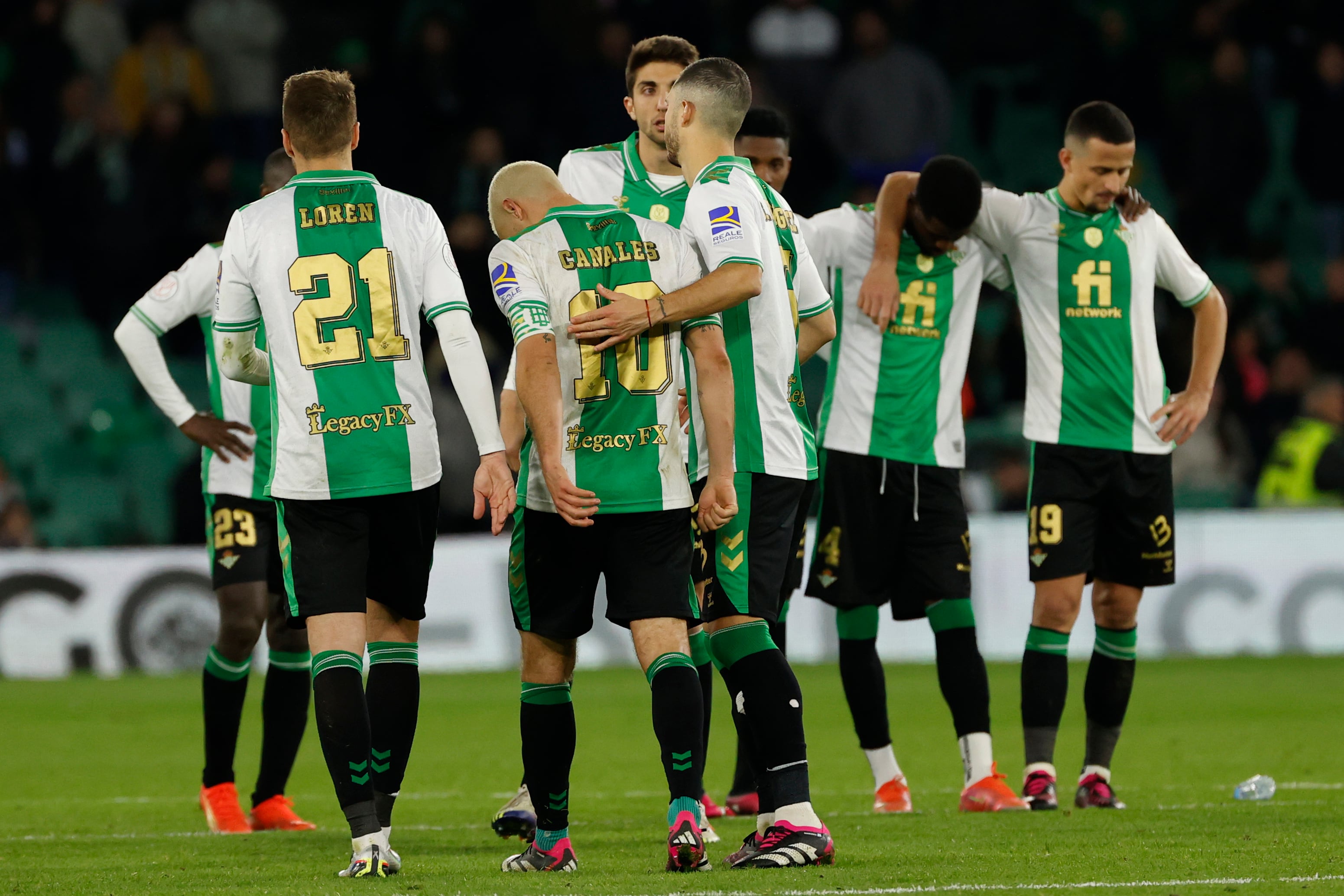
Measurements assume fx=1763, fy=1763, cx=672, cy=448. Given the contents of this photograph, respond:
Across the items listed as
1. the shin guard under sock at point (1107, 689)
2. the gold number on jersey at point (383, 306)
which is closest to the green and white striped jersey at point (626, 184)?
the gold number on jersey at point (383, 306)

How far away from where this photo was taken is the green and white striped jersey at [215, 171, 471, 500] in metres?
5.13

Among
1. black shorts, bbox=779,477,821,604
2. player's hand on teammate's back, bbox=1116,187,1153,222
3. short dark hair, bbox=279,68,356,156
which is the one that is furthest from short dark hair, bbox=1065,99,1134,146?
short dark hair, bbox=279,68,356,156

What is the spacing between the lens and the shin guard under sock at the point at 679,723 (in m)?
4.95

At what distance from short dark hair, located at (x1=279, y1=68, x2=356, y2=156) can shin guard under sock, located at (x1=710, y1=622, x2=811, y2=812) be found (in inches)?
73.5

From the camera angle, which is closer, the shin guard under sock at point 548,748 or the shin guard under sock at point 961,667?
the shin guard under sock at point 548,748

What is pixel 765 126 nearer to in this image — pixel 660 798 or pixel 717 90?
pixel 717 90

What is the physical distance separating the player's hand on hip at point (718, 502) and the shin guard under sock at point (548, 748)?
2.19 ft

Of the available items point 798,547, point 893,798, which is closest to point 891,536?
point 798,547

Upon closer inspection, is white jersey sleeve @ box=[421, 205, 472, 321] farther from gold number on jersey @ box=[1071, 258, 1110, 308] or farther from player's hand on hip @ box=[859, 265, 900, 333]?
gold number on jersey @ box=[1071, 258, 1110, 308]

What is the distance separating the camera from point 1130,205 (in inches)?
280

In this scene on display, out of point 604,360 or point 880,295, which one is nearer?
point 604,360

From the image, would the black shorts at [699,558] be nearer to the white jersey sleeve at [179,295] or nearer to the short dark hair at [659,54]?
the short dark hair at [659,54]

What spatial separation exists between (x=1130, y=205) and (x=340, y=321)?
348cm

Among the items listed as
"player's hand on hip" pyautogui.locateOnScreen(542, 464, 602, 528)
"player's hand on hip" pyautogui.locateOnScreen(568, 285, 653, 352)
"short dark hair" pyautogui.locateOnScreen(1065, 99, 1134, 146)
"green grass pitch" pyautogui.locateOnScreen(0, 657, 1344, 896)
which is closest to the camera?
"green grass pitch" pyautogui.locateOnScreen(0, 657, 1344, 896)
